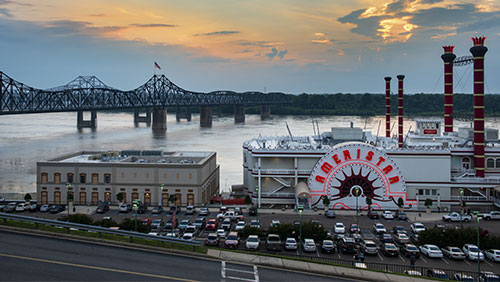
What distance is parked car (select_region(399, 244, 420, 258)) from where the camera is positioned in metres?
23.3

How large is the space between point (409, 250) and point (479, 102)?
20418 millimetres

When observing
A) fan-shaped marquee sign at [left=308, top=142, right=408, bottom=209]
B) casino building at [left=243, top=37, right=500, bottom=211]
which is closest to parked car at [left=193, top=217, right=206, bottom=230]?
casino building at [left=243, top=37, right=500, bottom=211]

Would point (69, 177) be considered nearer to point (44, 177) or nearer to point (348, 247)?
point (44, 177)

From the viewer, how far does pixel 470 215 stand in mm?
33094

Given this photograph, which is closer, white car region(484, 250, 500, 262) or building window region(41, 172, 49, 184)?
white car region(484, 250, 500, 262)

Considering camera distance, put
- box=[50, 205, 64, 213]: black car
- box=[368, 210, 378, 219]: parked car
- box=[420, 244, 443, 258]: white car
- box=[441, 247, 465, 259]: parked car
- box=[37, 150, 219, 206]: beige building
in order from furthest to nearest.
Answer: box=[37, 150, 219, 206]: beige building → box=[50, 205, 64, 213]: black car → box=[368, 210, 378, 219]: parked car → box=[420, 244, 443, 258]: white car → box=[441, 247, 465, 259]: parked car

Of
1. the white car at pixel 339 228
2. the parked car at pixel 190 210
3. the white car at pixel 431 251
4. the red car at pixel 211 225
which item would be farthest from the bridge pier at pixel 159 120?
the white car at pixel 431 251

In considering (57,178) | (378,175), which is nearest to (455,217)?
(378,175)

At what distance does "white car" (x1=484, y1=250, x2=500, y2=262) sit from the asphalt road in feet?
37.3

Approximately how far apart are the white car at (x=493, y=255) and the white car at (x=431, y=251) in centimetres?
197

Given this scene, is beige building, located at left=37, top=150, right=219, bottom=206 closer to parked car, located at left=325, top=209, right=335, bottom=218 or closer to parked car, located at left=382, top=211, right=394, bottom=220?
parked car, located at left=325, top=209, right=335, bottom=218

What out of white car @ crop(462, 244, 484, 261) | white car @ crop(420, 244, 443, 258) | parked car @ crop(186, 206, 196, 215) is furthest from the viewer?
parked car @ crop(186, 206, 196, 215)

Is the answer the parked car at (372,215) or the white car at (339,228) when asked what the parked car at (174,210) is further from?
the parked car at (372,215)

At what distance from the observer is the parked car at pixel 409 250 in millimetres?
23328
